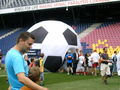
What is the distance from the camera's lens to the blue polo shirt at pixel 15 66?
3.79 metres

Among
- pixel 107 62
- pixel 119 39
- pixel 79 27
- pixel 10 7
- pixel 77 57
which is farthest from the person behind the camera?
pixel 10 7

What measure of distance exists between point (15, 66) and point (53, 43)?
15405mm

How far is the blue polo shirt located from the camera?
12.4 ft

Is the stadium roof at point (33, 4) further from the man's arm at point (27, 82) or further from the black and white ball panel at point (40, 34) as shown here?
the man's arm at point (27, 82)

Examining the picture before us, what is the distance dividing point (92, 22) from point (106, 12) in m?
1.97

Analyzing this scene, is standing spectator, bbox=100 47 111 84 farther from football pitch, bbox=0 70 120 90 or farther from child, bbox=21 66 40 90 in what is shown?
child, bbox=21 66 40 90

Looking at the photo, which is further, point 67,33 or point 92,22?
point 92,22

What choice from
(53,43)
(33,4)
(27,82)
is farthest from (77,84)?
(33,4)

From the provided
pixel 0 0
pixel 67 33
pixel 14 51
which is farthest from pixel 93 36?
pixel 14 51

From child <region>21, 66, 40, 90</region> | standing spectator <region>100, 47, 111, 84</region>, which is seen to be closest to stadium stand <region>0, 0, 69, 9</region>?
standing spectator <region>100, 47, 111, 84</region>

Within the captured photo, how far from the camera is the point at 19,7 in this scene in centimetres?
3331

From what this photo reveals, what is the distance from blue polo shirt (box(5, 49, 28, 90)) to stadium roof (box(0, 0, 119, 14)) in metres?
23.9

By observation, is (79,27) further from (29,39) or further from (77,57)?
(29,39)

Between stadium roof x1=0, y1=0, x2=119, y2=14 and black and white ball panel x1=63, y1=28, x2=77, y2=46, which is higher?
stadium roof x1=0, y1=0, x2=119, y2=14
